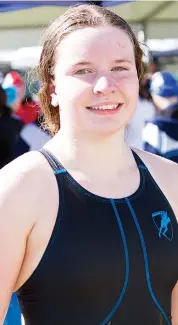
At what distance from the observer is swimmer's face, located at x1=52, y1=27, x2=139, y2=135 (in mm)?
1396

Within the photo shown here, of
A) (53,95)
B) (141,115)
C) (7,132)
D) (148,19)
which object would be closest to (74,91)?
(53,95)

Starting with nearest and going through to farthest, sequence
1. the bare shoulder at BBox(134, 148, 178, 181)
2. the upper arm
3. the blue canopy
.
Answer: the upper arm, the bare shoulder at BBox(134, 148, 178, 181), the blue canopy

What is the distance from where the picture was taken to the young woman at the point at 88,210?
136 cm

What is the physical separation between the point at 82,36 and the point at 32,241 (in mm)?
522

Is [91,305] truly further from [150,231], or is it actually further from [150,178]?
[150,178]

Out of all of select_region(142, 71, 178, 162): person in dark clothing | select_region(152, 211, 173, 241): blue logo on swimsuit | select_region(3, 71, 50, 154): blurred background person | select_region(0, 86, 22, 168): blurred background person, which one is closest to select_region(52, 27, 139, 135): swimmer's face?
select_region(152, 211, 173, 241): blue logo on swimsuit

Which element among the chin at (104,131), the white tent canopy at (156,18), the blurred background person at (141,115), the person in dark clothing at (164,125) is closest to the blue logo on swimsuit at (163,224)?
the chin at (104,131)

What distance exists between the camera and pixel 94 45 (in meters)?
1.42

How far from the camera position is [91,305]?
139 cm

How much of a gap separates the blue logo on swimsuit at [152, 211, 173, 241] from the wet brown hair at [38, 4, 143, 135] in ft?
1.29

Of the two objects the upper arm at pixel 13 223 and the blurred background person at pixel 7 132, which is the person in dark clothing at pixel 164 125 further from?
the upper arm at pixel 13 223

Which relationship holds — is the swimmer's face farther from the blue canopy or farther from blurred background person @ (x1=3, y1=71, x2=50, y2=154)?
the blue canopy

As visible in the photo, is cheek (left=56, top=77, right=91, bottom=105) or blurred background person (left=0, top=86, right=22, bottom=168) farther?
blurred background person (left=0, top=86, right=22, bottom=168)

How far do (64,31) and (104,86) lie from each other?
22cm
